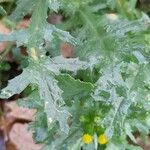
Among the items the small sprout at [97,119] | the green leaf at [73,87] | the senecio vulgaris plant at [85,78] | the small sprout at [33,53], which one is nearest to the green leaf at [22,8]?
the senecio vulgaris plant at [85,78]

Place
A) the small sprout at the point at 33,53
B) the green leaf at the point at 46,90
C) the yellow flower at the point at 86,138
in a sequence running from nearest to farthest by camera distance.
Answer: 1. the green leaf at the point at 46,90
2. the small sprout at the point at 33,53
3. the yellow flower at the point at 86,138

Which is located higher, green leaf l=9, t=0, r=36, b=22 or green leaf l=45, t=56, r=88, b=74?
green leaf l=9, t=0, r=36, b=22

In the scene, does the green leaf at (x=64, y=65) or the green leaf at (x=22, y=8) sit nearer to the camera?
the green leaf at (x=64, y=65)

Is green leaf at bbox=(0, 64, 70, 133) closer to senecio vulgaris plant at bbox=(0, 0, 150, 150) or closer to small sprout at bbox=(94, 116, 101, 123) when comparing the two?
senecio vulgaris plant at bbox=(0, 0, 150, 150)

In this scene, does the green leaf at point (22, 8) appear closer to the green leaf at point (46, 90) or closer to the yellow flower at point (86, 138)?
the green leaf at point (46, 90)

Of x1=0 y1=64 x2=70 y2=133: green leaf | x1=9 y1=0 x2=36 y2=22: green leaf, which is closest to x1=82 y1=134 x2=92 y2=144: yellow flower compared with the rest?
x1=0 y1=64 x2=70 y2=133: green leaf

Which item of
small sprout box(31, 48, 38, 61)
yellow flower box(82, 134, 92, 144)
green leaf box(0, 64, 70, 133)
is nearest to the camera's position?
green leaf box(0, 64, 70, 133)

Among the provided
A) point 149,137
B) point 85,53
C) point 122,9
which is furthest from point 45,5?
point 149,137

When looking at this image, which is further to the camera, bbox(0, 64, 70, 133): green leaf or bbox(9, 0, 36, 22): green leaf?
bbox(9, 0, 36, 22): green leaf
